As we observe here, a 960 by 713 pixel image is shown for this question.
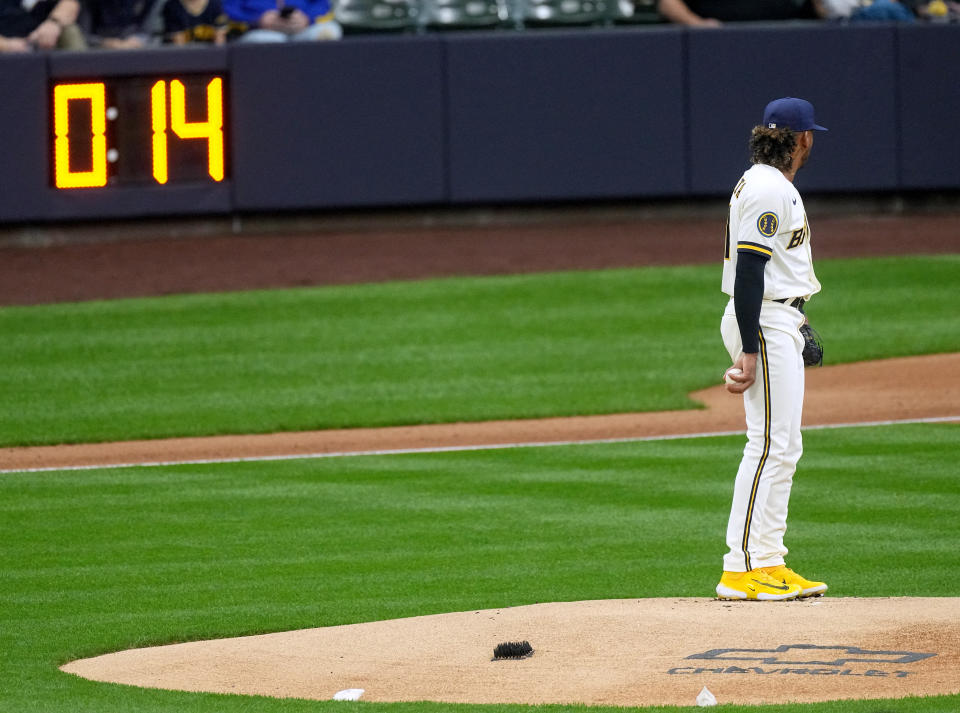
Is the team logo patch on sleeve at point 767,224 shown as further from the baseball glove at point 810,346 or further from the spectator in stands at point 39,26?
the spectator in stands at point 39,26

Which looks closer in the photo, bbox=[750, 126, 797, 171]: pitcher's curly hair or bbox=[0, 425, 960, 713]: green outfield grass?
bbox=[750, 126, 797, 171]: pitcher's curly hair

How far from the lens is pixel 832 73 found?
1905 centimetres

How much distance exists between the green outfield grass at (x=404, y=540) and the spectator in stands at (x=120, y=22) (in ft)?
29.7

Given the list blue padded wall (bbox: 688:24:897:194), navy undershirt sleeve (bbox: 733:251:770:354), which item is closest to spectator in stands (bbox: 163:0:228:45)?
blue padded wall (bbox: 688:24:897:194)

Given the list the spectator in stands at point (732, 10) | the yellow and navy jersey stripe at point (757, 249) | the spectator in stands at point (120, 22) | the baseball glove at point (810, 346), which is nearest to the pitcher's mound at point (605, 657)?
the baseball glove at point (810, 346)

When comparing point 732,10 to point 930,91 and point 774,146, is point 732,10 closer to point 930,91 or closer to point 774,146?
point 930,91

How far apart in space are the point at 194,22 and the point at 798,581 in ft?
46.2

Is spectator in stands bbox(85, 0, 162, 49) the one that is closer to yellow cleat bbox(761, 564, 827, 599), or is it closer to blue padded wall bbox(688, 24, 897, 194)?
blue padded wall bbox(688, 24, 897, 194)

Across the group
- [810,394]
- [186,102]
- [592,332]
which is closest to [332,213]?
[186,102]

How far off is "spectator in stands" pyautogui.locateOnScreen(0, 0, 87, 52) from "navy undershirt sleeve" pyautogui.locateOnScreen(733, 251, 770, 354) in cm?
1376

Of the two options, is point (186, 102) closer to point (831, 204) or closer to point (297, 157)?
point (297, 157)

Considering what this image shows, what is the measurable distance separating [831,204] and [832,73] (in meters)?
1.66

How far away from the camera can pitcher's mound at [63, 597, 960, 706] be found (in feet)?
17.1

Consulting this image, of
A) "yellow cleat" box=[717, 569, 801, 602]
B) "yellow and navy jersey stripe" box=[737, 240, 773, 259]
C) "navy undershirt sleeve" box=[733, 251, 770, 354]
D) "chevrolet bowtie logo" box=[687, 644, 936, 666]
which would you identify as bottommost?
"chevrolet bowtie logo" box=[687, 644, 936, 666]
